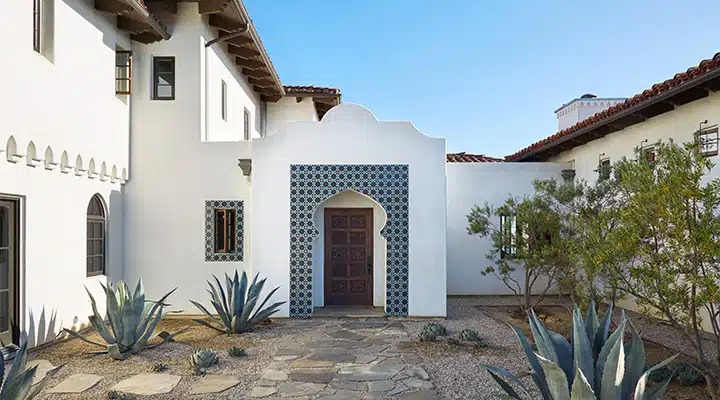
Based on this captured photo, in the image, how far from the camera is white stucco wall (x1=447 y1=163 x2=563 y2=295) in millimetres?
13328

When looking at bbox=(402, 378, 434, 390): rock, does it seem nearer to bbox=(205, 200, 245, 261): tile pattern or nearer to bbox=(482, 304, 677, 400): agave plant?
bbox=(482, 304, 677, 400): agave plant

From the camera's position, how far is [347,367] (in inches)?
277

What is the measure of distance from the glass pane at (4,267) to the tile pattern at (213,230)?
153 inches

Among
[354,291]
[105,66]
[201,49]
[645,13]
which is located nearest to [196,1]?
[201,49]

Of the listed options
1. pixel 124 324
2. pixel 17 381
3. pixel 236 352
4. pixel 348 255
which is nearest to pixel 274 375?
pixel 236 352

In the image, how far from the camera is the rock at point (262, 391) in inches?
234

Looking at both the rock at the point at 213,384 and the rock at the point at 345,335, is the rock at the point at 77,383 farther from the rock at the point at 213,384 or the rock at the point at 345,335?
the rock at the point at 345,335

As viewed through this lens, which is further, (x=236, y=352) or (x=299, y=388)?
(x=236, y=352)

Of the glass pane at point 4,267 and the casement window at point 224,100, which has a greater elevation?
the casement window at point 224,100

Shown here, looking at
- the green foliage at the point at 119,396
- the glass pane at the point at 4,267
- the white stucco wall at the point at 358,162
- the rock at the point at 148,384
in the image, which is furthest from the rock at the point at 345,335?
the glass pane at the point at 4,267

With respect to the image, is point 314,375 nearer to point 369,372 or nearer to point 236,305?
point 369,372

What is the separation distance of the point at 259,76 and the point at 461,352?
10.1m

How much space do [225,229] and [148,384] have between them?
16.3 feet

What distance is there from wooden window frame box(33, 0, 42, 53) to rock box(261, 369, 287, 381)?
5.85m
